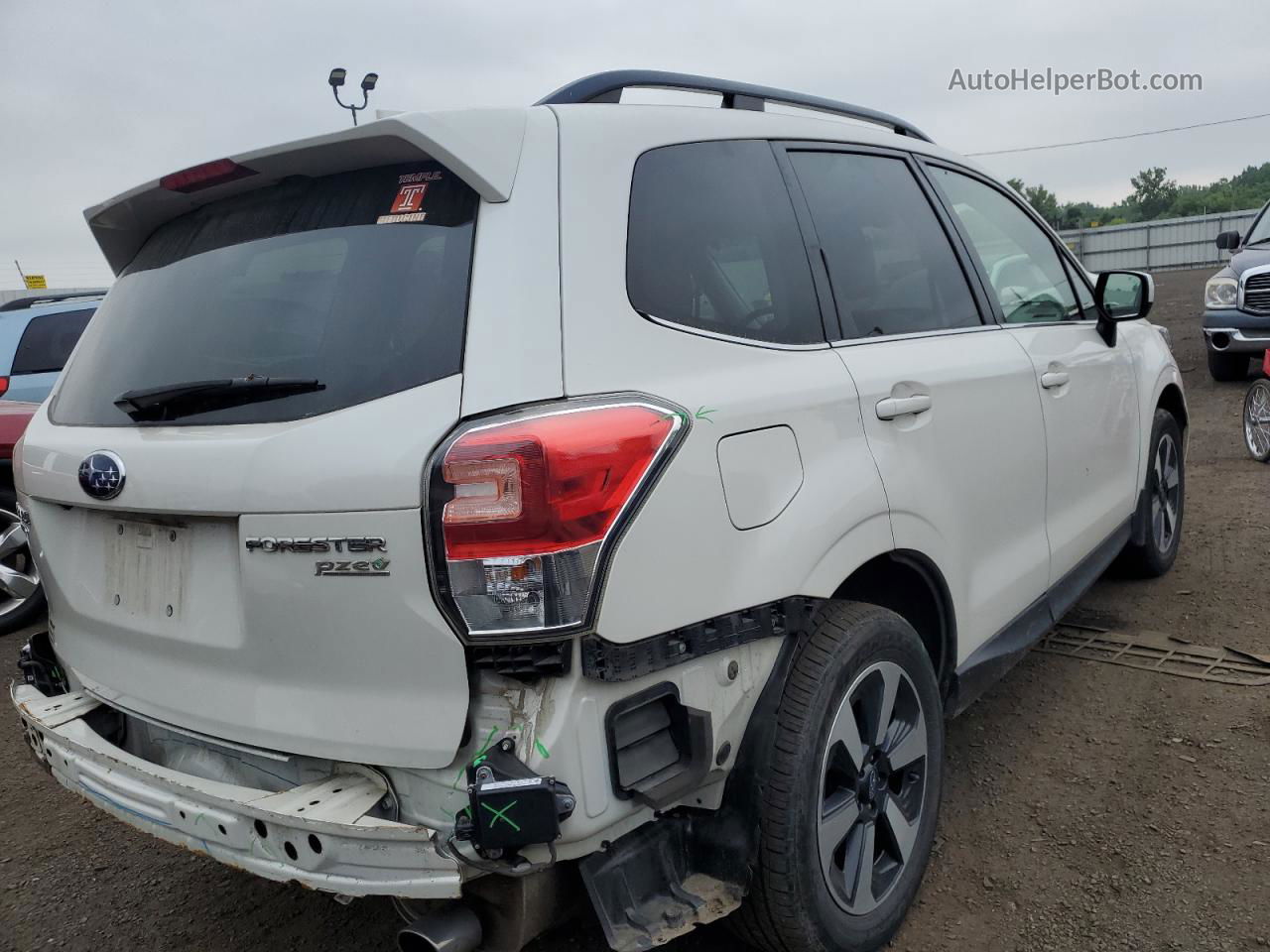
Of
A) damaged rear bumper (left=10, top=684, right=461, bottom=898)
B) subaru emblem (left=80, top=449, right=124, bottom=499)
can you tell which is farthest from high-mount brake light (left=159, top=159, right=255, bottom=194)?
damaged rear bumper (left=10, top=684, right=461, bottom=898)

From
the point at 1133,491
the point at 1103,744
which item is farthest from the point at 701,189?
the point at 1133,491

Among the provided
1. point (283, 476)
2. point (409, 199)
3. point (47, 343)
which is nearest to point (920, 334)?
point (409, 199)

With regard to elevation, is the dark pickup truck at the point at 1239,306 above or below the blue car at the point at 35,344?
below

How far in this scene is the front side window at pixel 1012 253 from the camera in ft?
10.8

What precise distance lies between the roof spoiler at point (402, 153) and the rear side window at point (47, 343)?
631cm

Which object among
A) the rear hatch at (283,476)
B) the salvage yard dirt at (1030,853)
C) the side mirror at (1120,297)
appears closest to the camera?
the rear hatch at (283,476)

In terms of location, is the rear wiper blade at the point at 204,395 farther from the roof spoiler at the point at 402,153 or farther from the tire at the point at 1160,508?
the tire at the point at 1160,508

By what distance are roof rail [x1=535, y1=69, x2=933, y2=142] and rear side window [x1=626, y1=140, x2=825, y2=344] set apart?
189 mm

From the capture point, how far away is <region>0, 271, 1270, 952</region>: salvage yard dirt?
8.23 feet

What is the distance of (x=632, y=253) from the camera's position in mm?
1990

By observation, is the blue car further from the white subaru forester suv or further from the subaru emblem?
the subaru emblem

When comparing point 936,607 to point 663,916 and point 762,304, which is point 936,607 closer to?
point 762,304

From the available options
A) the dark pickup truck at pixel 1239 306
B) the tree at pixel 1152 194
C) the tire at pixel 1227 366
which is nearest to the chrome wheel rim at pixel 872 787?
the dark pickup truck at pixel 1239 306

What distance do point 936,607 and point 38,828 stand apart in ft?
9.83
